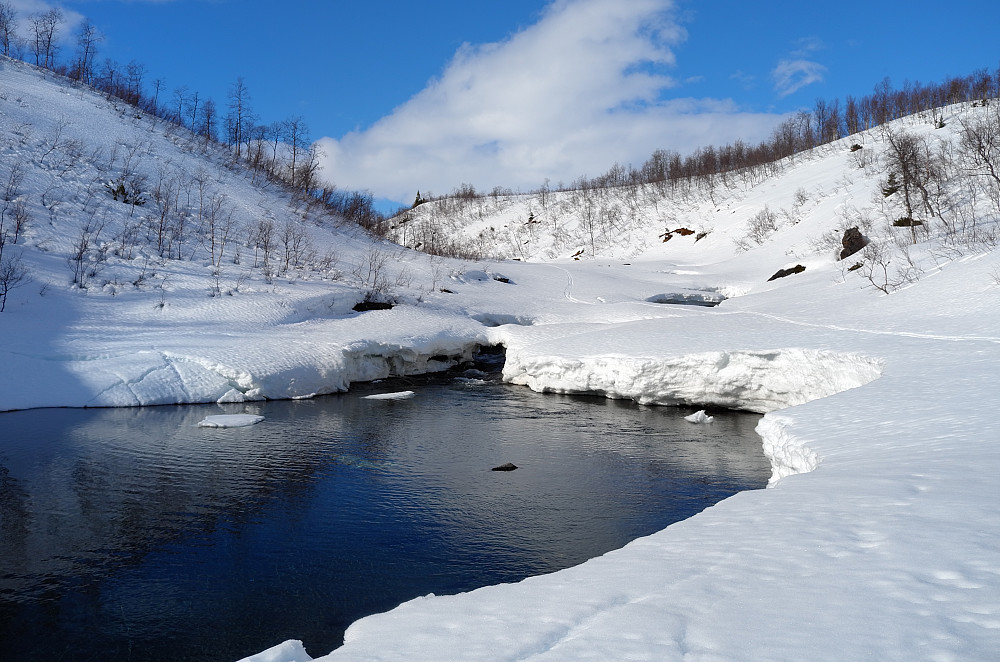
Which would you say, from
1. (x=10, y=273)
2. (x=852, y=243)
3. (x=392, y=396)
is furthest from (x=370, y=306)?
(x=852, y=243)

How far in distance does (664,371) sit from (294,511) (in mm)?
8475

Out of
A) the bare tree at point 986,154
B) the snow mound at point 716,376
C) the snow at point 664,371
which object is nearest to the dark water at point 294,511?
the snow mound at point 716,376

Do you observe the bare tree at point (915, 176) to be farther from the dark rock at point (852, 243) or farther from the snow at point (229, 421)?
the snow at point (229, 421)

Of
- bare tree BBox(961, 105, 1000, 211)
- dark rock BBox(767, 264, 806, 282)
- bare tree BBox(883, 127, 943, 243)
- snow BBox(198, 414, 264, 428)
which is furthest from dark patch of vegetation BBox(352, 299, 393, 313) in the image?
bare tree BBox(961, 105, 1000, 211)

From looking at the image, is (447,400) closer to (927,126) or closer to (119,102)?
(119,102)

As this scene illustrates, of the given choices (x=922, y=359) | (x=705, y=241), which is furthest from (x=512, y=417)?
(x=705, y=241)

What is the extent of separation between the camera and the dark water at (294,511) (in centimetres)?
509

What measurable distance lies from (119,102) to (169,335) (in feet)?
90.1

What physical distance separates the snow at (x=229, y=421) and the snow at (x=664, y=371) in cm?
216

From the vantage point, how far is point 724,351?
12.7 meters

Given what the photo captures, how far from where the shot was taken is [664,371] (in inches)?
523

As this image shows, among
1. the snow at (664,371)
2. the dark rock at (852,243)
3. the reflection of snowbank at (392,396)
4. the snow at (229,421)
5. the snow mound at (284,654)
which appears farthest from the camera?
the dark rock at (852,243)

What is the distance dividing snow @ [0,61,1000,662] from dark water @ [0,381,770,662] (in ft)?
3.06

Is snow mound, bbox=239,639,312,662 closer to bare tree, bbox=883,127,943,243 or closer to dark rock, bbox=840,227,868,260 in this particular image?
dark rock, bbox=840,227,868,260
